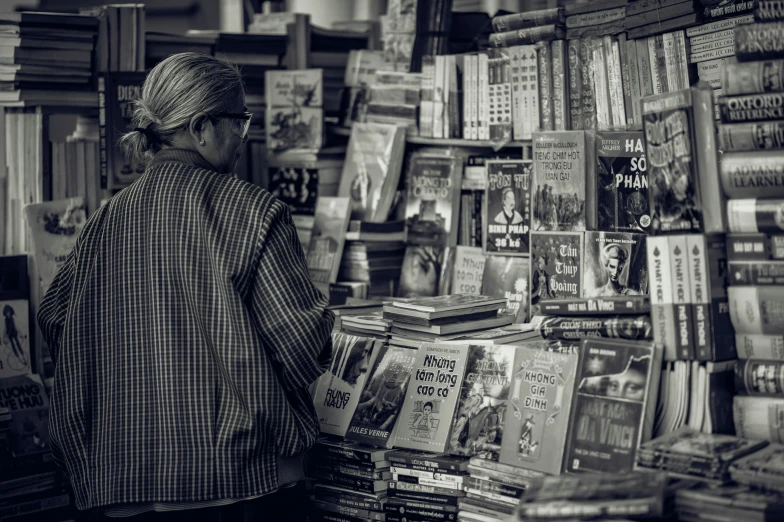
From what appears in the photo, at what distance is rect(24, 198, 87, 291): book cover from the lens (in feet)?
13.5

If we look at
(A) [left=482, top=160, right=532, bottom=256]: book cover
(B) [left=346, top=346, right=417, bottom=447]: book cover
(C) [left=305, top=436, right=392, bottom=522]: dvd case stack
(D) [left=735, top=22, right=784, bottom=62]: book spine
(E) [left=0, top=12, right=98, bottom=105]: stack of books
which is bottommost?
(C) [left=305, top=436, right=392, bottom=522]: dvd case stack

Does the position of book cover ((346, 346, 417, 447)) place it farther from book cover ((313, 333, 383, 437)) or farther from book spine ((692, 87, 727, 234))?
A: book spine ((692, 87, 727, 234))

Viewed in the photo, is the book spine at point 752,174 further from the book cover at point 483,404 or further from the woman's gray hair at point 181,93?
the woman's gray hair at point 181,93

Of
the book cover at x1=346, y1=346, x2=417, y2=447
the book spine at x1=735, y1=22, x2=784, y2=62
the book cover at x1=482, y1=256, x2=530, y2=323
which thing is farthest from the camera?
the book cover at x1=482, y1=256, x2=530, y2=323

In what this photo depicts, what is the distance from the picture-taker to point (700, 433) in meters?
2.50

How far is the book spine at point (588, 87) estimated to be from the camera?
353cm

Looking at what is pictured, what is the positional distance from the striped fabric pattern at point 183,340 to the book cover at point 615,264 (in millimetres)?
1153

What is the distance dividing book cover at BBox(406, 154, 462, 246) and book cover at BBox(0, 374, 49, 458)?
1.65 meters

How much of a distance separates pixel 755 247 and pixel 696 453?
0.55 metres

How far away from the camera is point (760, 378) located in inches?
97.7

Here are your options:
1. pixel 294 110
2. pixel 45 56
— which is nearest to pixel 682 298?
pixel 294 110

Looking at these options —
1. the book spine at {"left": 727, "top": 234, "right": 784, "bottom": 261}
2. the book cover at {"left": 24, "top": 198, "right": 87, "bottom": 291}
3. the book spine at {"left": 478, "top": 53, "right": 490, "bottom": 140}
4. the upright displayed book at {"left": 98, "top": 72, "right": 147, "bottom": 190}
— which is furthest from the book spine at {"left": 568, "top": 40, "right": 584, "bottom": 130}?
the book cover at {"left": 24, "top": 198, "right": 87, "bottom": 291}

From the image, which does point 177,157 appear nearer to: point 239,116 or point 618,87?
point 239,116

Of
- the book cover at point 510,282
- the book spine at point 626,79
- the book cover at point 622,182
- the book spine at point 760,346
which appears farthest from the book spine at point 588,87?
the book spine at point 760,346
